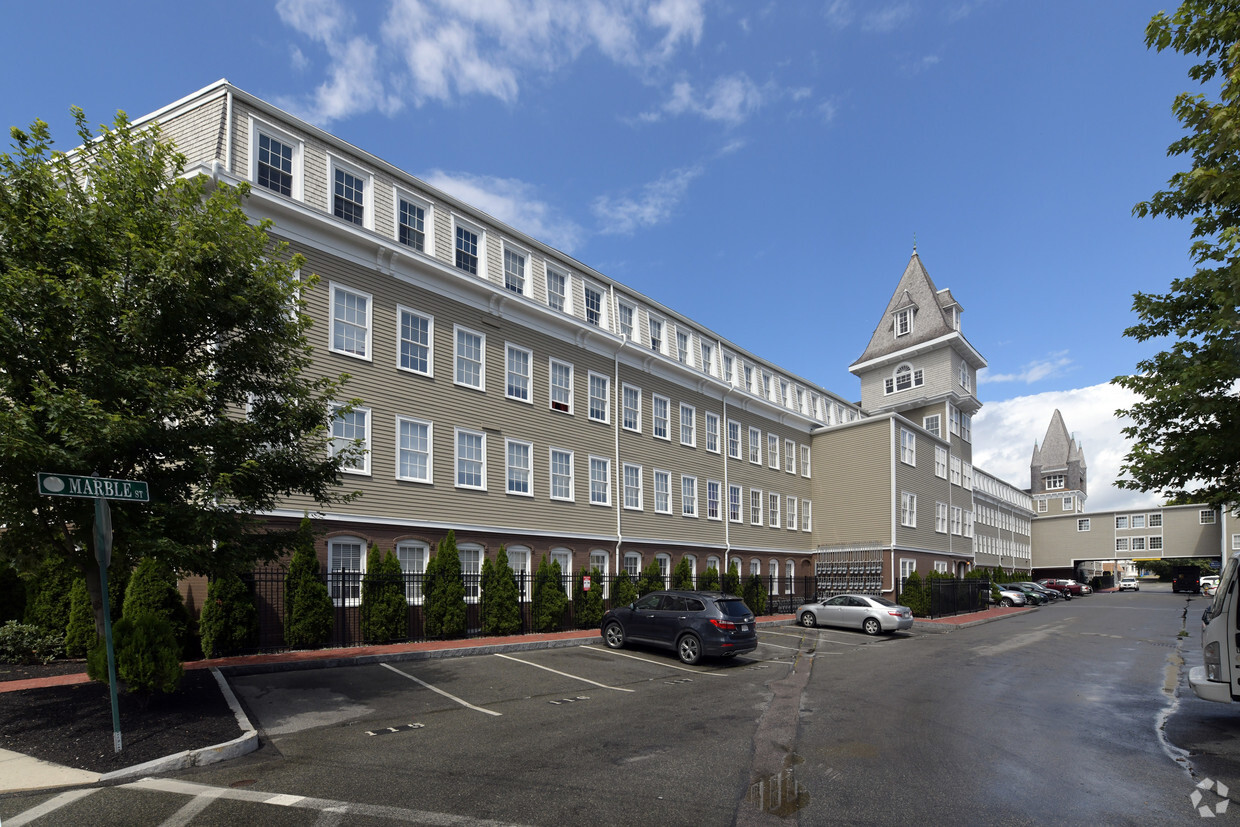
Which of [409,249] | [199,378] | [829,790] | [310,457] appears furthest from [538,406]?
[829,790]

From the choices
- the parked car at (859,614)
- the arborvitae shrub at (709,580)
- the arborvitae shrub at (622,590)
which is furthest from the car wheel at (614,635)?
the parked car at (859,614)

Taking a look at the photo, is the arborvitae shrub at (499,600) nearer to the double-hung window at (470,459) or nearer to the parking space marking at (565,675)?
the double-hung window at (470,459)

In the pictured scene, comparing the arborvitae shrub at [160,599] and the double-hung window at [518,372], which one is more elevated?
the double-hung window at [518,372]

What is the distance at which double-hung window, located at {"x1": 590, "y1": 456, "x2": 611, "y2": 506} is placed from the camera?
90.6 feet

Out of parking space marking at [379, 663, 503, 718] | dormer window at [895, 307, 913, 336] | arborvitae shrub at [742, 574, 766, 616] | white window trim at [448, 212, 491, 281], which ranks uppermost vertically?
dormer window at [895, 307, 913, 336]

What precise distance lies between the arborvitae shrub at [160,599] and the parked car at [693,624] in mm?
9906

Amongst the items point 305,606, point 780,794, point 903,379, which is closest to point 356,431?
point 305,606

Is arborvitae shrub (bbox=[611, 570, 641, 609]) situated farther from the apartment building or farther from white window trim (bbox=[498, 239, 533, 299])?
white window trim (bbox=[498, 239, 533, 299])

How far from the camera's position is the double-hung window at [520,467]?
24.2m

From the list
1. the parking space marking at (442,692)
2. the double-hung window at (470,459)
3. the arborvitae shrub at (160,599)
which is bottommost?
the parking space marking at (442,692)

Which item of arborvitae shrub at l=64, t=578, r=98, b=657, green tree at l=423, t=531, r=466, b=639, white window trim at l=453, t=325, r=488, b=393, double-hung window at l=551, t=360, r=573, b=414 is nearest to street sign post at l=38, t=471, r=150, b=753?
arborvitae shrub at l=64, t=578, r=98, b=657

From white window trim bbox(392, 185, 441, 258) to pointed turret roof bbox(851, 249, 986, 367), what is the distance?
113 feet

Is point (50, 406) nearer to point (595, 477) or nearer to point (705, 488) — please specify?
point (595, 477)

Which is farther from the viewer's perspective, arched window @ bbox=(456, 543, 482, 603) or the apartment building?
arched window @ bbox=(456, 543, 482, 603)
